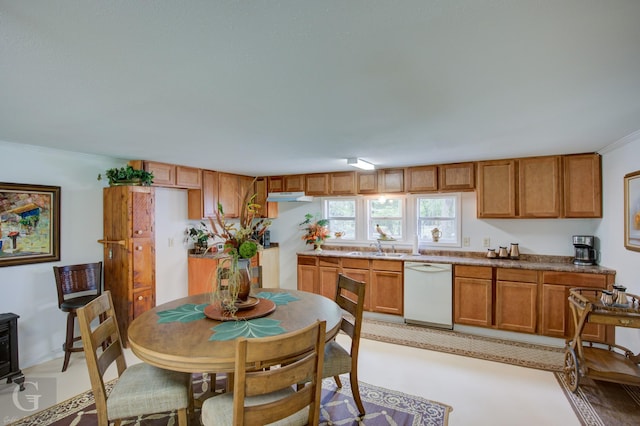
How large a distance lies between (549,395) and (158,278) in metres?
4.43

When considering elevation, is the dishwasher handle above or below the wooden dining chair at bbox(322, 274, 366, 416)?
above

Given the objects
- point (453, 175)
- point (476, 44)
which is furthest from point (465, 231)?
point (476, 44)

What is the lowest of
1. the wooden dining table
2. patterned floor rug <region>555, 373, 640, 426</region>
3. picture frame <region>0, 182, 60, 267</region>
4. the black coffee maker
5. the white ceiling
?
patterned floor rug <region>555, 373, 640, 426</region>

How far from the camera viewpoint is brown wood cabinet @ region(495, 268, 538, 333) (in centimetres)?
371

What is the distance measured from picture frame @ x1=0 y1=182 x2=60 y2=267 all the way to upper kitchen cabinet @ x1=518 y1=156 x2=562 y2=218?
17.5 ft

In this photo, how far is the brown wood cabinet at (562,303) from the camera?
342 centimetres

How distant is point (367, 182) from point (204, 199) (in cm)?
245

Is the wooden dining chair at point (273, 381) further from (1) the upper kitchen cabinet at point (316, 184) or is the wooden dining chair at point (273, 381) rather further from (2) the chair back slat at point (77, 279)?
(1) the upper kitchen cabinet at point (316, 184)

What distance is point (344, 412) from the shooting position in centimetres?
242

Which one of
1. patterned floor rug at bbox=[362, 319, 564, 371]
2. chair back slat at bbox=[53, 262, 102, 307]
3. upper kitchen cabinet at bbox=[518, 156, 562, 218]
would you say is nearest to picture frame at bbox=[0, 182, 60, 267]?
chair back slat at bbox=[53, 262, 102, 307]

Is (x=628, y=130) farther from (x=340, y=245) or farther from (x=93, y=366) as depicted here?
(x=93, y=366)

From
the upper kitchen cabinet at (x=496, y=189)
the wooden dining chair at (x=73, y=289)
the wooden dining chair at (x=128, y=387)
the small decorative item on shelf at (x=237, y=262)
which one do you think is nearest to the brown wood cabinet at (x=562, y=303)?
the upper kitchen cabinet at (x=496, y=189)

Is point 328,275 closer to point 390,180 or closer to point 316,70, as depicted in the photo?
point 390,180

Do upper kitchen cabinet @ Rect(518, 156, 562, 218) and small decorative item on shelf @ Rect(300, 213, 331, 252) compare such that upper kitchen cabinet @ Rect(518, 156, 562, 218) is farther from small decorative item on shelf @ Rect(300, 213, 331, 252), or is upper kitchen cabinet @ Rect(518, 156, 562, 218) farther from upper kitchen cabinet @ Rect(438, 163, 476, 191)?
small decorative item on shelf @ Rect(300, 213, 331, 252)
